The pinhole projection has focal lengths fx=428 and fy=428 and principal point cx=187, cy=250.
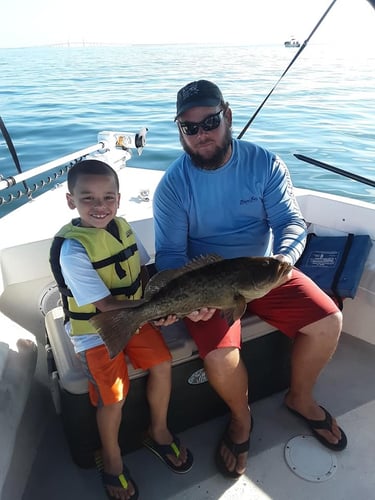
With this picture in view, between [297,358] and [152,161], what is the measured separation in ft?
20.0

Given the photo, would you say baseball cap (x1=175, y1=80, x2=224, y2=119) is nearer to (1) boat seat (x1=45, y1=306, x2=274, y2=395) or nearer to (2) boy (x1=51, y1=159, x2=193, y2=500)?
(2) boy (x1=51, y1=159, x2=193, y2=500)

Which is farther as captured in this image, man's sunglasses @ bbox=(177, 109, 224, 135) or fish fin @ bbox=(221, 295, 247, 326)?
man's sunglasses @ bbox=(177, 109, 224, 135)

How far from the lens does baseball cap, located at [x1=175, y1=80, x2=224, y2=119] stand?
2408 millimetres

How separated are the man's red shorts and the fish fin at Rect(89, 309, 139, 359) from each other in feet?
1.54

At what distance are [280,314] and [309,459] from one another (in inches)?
32.8

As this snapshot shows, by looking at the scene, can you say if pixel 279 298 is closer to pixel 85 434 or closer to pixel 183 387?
pixel 183 387

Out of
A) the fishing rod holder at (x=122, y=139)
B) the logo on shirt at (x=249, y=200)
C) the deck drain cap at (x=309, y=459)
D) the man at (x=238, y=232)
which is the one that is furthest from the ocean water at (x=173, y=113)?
the deck drain cap at (x=309, y=459)

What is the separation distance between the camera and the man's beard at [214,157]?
8.27 feet

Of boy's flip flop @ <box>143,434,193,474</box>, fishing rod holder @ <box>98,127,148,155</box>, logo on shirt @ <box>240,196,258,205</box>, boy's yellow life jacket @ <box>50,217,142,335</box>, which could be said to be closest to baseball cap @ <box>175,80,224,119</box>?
logo on shirt @ <box>240,196,258,205</box>

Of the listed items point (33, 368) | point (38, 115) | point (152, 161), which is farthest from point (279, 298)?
point (38, 115)

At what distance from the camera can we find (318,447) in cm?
247

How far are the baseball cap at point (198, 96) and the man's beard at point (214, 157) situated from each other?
184mm

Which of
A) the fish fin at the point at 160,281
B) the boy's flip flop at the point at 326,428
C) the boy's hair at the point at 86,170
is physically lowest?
the boy's flip flop at the point at 326,428

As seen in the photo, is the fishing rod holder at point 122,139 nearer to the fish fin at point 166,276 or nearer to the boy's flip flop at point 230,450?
the fish fin at point 166,276
